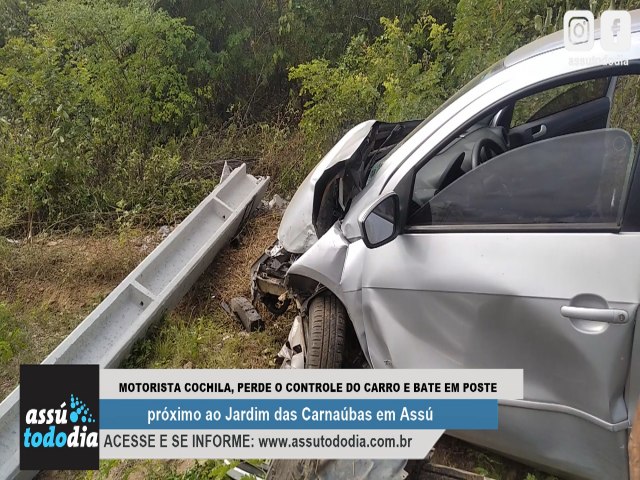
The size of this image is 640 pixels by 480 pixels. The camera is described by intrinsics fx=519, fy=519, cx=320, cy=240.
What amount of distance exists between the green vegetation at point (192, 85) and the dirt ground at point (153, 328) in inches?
20.3

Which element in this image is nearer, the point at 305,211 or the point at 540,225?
the point at 540,225

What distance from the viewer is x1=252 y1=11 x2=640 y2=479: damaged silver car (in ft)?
6.06

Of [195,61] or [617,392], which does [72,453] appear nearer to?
[617,392]

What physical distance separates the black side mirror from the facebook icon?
3.14 feet

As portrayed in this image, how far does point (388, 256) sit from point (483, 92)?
800 millimetres

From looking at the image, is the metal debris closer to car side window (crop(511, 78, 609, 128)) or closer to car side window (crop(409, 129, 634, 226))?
car side window (crop(409, 129, 634, 226))

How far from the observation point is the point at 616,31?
1921mm

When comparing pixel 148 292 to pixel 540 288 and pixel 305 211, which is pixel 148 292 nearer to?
pixel 305 211

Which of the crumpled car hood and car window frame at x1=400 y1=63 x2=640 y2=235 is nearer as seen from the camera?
car window frame at x1=400 y1=63 x2=640 y2=235

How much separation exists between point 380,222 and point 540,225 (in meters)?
0.63

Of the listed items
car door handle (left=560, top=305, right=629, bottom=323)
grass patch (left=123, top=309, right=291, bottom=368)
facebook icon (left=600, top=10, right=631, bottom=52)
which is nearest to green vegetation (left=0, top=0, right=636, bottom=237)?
grass patch (left=123, top=309, right=291, bottom=368)

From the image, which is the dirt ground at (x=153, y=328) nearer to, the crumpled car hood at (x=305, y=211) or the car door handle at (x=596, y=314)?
the crumpled car hood at (x=305, y=211)

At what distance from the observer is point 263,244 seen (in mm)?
4262

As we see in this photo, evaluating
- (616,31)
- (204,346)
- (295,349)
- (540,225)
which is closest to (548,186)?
(540,225)
